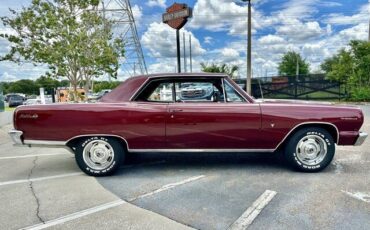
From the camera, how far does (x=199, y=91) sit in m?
5.21

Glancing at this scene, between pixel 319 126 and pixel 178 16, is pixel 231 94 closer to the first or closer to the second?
pixel 319 126

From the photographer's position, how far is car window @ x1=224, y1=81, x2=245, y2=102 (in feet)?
16.1

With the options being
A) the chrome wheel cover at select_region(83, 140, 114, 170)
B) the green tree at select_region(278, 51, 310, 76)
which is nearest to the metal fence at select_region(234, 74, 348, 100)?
the chrome wheel cover at select_region(83, 140, 114, 170)

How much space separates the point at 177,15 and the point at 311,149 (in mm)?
6121

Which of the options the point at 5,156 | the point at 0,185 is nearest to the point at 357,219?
the point at 0,185

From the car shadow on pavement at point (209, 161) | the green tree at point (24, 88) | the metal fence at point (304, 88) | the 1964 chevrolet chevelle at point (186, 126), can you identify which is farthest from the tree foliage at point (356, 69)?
the green tree at point (24, 88)

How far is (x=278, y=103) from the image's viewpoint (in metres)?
5.04

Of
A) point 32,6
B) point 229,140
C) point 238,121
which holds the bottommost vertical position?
point 229,140

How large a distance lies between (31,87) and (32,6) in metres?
74.9

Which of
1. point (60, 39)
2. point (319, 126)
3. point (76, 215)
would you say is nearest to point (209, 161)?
point (319, 126)

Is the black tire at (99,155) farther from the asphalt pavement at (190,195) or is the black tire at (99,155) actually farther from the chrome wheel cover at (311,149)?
the chrome wheel cover at (311,149)

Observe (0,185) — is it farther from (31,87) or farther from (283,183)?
(31,87)

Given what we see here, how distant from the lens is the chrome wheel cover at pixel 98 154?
4914mm

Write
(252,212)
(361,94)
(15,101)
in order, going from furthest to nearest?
(15,101), (361,94), (252,212)
